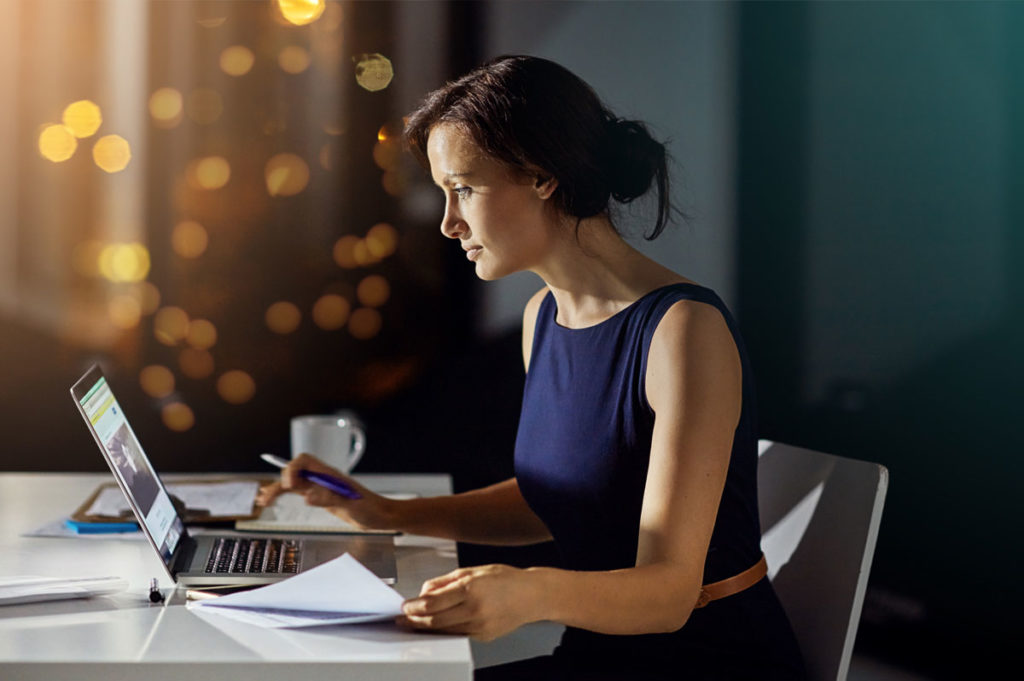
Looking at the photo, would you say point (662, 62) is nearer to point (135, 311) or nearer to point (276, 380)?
point (276, 380)

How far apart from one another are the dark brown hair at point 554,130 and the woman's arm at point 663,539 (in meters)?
0.22

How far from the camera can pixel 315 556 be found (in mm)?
1200

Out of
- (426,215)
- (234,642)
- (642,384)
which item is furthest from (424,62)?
(234,642)

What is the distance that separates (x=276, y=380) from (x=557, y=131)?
1199mm

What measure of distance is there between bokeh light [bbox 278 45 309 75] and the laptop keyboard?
4.00ft

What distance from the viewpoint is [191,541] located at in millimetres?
1260

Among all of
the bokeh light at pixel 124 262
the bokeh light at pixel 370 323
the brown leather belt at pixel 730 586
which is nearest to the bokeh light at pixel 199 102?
the bokeh light at pixel 124 262

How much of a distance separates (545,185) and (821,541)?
0.54 meters

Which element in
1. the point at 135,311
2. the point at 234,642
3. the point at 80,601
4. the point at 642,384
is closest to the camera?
the point at 234,642

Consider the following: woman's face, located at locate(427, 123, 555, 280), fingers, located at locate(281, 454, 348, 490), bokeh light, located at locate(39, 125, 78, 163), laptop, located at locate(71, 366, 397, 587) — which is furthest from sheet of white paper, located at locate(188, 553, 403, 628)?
bokeh light, located at locate(39, 125, 78, 163)

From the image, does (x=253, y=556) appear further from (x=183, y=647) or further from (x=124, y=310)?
(x=124, y=310)

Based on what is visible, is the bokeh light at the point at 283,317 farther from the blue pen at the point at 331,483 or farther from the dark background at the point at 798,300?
Answer: the blue pen at the point at 331,483

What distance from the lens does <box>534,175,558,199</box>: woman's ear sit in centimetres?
122

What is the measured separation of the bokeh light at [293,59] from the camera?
217 cm
